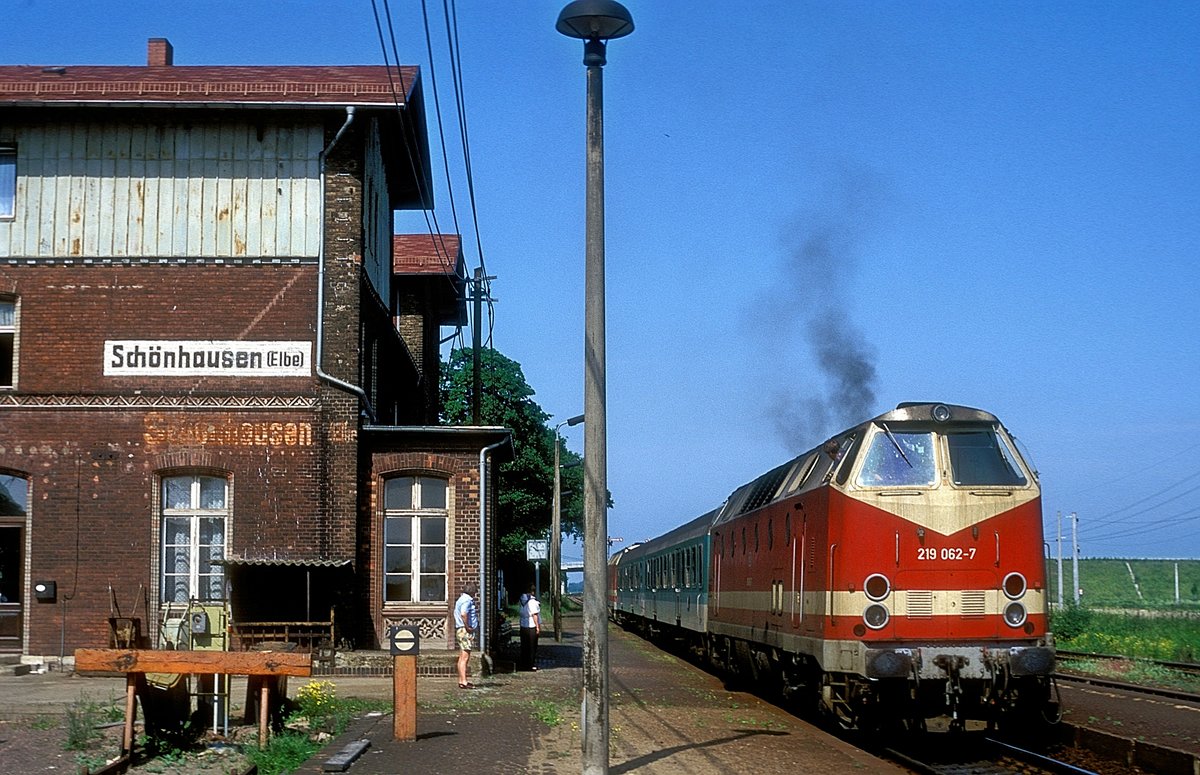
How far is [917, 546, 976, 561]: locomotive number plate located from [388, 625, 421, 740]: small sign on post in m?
4.78

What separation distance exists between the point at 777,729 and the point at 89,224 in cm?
1455

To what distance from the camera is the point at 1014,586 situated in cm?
1312

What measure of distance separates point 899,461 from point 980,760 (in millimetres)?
2838

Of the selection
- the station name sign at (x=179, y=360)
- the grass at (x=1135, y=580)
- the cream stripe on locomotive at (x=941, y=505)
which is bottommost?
the grass at (x=1135, y=580)

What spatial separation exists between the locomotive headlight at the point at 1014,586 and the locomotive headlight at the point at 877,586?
1.10m

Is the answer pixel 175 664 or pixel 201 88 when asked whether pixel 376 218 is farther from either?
pixel 175 664

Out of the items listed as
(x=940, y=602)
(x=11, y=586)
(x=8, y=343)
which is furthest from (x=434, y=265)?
(x=940, y=602)

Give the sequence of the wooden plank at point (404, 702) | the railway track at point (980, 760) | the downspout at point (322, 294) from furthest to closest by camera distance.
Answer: the downspout at point (322, 294) → the wooden plank at point (404, 702) → the railway track at point (980, 760)

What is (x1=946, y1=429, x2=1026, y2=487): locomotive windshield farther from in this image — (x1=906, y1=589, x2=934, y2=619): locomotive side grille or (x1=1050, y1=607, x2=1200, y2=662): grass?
(x1=1050, y1=607, x2=1200, y2=662): grass

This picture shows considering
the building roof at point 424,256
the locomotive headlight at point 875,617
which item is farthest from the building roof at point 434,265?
the locomotive headlight at point 875,617

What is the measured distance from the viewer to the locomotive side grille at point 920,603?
1301 cm

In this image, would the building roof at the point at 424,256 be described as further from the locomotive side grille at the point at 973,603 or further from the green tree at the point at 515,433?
the locomotive side grille at the point at 973,603

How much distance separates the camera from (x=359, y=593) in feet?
76.6

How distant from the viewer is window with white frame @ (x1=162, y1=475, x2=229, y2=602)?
23.0m
